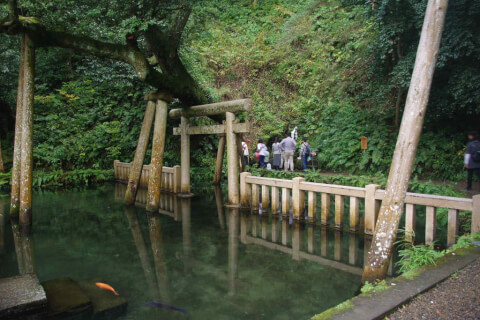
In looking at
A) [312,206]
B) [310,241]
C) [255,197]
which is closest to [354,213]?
[312,206]

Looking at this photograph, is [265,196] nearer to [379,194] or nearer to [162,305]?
[379,194]

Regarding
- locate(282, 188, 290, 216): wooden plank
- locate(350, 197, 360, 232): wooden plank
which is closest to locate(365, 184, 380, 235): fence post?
locate(350, 197, 360, 232): wooden plank

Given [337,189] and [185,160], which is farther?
[185,160]

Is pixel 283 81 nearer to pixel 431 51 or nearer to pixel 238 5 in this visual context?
pixel 238 5

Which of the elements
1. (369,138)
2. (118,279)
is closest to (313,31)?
(369,138)

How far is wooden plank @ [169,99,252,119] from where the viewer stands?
1017 centimetres

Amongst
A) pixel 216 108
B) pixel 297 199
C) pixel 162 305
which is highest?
pixel 216 108

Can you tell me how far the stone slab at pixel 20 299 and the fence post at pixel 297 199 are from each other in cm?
621

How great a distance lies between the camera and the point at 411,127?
4406mm

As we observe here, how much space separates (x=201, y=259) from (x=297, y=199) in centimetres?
339

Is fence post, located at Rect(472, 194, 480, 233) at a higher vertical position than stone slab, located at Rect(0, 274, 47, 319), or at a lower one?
higher

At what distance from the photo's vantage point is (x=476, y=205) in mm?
5805

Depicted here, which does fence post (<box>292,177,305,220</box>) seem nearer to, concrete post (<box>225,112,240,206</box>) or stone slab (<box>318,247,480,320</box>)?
concrete post (<box>225,112,240,206</box>)

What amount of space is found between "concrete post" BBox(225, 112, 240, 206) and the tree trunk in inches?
251
